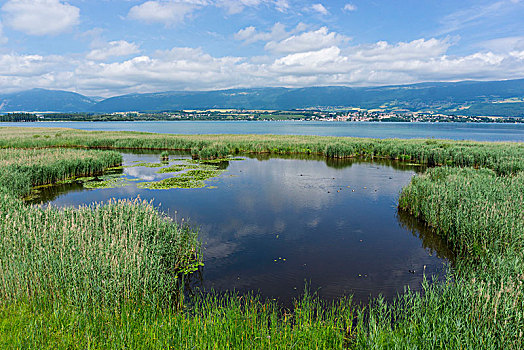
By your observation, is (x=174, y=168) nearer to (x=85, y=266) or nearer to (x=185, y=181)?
(x=185, y=181)

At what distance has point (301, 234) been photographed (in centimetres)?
1459

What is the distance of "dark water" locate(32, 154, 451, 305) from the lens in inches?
405

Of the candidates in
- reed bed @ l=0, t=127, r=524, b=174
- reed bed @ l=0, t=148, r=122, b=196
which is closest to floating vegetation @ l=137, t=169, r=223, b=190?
reed bed @ l=0, t=148, r=122, b=196

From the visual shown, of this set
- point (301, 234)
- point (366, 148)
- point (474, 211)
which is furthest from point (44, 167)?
point (366, 148)

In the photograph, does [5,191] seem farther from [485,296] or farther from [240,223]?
[485,296]

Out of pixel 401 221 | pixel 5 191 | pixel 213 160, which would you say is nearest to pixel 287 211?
pixel 401 221

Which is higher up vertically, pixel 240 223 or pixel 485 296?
pixel 485 296

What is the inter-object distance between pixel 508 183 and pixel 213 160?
31377 mm

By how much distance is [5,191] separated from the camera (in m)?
16.4

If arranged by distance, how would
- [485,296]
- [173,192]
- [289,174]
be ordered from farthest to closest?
[289,174] < [173,192] < [485,296]

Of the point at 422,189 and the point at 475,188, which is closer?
the point at 475,188

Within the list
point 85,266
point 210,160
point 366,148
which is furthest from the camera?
point 366,148

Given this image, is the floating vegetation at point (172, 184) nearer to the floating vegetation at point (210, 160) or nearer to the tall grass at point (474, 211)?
the floating vegetation at point (210, 160)

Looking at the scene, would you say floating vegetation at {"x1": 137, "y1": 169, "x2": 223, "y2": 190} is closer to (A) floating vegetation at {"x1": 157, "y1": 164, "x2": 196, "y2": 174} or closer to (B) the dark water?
(B) the dark water
